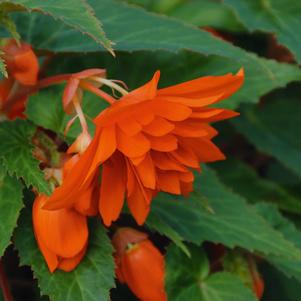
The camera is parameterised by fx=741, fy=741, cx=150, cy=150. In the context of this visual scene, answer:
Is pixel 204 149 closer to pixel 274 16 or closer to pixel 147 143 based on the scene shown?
pixel 147 143

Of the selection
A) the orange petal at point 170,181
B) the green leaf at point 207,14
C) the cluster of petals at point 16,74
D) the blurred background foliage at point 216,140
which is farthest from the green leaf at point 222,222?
the green leaf at point 207,14

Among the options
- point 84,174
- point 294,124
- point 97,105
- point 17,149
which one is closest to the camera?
point 84,174

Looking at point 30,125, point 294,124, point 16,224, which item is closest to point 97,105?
point 30,125

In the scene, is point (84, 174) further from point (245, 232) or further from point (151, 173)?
point (245, 232)

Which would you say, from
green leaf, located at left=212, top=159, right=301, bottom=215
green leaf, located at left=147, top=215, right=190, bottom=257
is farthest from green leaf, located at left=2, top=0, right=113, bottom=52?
green leaf, located at left=212, top=159, right=301, bottom=215

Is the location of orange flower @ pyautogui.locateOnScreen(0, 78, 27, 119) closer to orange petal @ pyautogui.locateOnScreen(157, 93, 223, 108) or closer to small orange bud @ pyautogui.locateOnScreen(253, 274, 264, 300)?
orange petal @ pyautogui.locateOnScreen(157, 93, 223, 108)

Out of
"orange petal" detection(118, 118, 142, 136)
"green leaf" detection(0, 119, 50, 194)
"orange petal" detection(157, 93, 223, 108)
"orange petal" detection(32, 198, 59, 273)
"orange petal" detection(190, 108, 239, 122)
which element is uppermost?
"orange petal" detection(157, 93, 223, 108)

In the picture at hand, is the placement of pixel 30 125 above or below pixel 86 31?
below
